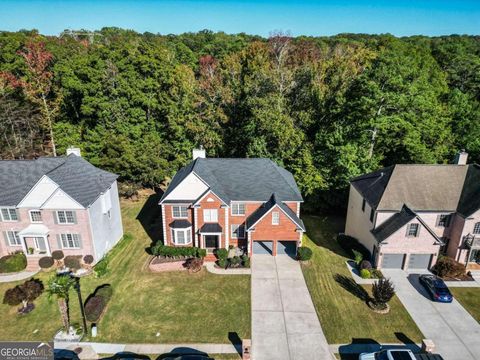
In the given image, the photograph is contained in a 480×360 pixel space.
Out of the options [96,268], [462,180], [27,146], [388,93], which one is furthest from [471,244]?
[27,146]

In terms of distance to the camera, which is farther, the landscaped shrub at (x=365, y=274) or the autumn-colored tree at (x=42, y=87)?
the autumn-colored tree at (x=42, y=87)

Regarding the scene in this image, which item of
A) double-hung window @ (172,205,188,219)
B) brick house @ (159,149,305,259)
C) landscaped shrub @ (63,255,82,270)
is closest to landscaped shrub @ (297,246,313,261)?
brick house @ (159,149,305,259)

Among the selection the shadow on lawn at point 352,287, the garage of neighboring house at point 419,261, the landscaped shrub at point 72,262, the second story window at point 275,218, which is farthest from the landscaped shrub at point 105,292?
the garage of neighboring house at point 419,261

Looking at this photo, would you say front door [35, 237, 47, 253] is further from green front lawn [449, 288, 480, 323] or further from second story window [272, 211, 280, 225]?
green front lawn [449, 288, 480, 323]

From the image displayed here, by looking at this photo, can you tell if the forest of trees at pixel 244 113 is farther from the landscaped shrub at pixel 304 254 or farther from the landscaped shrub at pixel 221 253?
the landscaped shrub at pixel 221 253

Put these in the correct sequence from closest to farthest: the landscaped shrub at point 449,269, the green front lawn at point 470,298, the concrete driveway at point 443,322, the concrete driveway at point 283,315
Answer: the concrete driveway at point 283,315 → the concrete driveway at point 443,322 → the green front lawn at point 470,298 → the landscaped shrub at point 449,269
